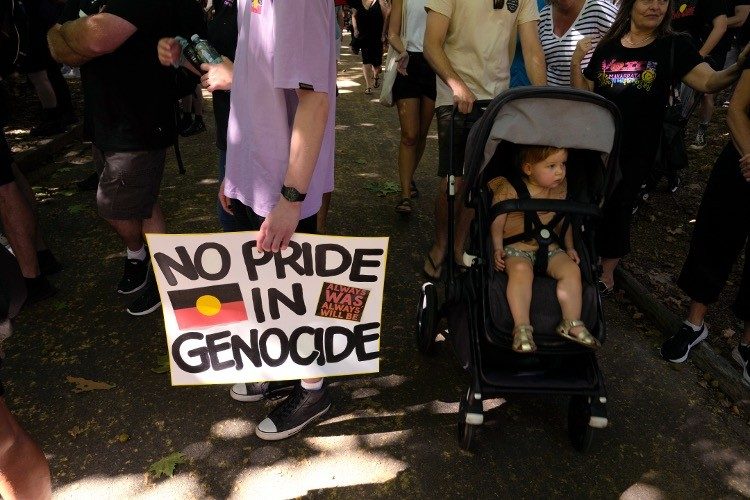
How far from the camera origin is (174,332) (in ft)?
8.02

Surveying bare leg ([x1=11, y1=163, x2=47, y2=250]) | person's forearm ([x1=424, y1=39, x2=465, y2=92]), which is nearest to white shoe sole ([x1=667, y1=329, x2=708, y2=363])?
person's forearm ([x1=424, y1=39, x2=465, y2=92])

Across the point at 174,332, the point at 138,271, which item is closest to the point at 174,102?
the point at 138,271

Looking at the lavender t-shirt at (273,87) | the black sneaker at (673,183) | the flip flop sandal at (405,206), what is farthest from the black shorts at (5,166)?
the black sneaker at (673,183)

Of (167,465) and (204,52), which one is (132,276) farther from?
(204,52)

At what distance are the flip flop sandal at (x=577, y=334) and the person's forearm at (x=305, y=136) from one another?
131 cm

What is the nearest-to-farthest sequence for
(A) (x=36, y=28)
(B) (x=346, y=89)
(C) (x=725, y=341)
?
1. (C) (x=725, y=341)
2. (A) (x=36, y=28)
3. (B) (x=346, y=89)

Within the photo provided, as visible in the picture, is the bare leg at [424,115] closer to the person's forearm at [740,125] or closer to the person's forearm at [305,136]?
the person's forearm at [740,125]

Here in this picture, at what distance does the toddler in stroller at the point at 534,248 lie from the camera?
242 cm

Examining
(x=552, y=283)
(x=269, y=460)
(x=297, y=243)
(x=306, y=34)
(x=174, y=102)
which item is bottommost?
(x=269, y=460)

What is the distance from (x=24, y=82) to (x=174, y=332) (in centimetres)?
854

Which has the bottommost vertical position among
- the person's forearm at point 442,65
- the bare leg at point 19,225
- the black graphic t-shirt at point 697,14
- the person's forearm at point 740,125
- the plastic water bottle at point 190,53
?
the bare leg at point 19,225

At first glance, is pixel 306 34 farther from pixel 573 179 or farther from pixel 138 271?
pixel 138 271

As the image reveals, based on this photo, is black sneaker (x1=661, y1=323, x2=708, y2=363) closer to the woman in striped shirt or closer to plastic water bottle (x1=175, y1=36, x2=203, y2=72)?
the woman in striped shirt

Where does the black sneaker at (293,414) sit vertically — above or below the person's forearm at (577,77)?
below
